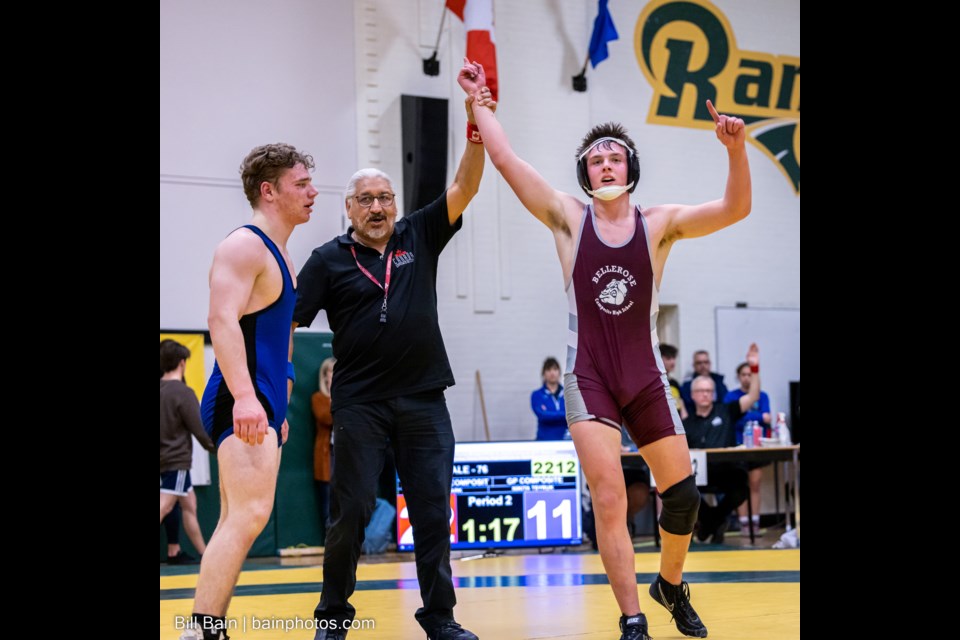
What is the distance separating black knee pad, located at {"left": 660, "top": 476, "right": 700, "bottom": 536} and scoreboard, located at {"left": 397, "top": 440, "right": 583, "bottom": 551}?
526 cm

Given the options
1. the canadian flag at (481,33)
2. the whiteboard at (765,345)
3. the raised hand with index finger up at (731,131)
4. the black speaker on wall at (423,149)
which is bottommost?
the whiteboard at (765,345)

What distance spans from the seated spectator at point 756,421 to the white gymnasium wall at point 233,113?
4644mm

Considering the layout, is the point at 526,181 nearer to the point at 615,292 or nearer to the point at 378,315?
the point at 615,292

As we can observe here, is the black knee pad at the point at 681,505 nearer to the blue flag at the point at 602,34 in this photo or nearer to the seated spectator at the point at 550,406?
the seated spectator at the point at 550,406

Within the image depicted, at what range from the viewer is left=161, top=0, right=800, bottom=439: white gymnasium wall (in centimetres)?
1198

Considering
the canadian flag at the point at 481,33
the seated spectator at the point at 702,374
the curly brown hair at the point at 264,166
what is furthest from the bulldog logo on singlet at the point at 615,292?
the canadian flag at the point at 481,33

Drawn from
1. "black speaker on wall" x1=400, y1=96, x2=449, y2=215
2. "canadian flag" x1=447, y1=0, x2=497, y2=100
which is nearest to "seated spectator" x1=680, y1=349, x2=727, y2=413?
"black speaker on wall" x1=400, y1=96, x2=449, y2=215

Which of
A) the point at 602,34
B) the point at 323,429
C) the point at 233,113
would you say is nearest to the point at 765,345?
the point at 602,34

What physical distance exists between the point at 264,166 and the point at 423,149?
7.97m

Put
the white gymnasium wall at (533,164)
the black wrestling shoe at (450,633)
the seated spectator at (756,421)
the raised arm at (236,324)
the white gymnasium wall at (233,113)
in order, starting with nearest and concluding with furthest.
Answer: the raised arm at (236,324) < the black wrestling shoe at (450,633) < the white gymnasium wall at (233,113) < the seated spectator at (756,421) < the white gymnasium wall at (533,164)

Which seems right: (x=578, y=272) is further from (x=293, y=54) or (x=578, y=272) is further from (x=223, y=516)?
(x=293, y=54)

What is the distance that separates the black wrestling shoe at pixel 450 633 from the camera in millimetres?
3990

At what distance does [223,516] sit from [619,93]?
10.6m
